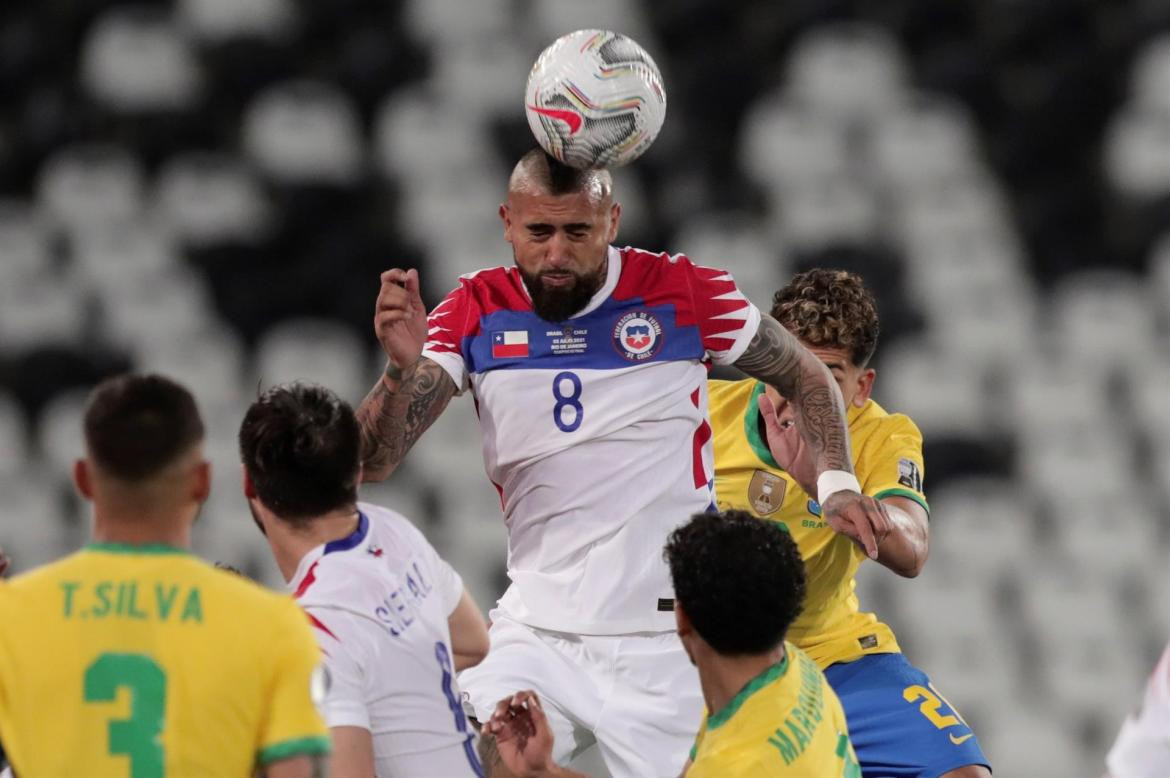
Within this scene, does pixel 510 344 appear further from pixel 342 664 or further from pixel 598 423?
pixel 342 664

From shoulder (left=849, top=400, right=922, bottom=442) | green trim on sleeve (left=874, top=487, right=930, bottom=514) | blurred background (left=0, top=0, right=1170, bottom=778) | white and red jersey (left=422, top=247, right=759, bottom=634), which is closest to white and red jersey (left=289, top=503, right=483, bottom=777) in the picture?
white and red jersey (left=422, top=247, right=759, bottom=634)

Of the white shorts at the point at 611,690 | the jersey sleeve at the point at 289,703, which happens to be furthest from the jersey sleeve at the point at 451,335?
the jersey sleeve at the point at 289,703

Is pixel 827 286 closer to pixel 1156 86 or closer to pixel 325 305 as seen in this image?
pixel 325 305

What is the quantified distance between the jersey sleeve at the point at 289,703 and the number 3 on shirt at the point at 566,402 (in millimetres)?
1510

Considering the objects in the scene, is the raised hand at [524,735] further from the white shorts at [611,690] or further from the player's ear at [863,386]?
the player's ear at [863,386]

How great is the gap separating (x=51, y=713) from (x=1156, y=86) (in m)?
5.75

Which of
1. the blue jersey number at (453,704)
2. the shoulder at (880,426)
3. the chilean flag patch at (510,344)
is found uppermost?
the chilean flag patch at (510,344)

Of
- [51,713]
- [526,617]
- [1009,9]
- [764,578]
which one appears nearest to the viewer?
[51,713]

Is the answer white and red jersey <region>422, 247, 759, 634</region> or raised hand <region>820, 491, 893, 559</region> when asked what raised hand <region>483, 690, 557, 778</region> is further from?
raised hand <region>820, 491, 893, 559</region>

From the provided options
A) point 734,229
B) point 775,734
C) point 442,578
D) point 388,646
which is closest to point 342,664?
point 388,646

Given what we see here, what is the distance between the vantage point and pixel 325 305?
6.59 meters

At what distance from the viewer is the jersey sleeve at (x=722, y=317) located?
399 cm

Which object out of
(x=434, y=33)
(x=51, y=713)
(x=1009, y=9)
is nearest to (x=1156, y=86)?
(x=1009, y=9)

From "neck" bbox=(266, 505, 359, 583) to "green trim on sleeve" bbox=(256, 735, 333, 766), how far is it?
55 centimetres
